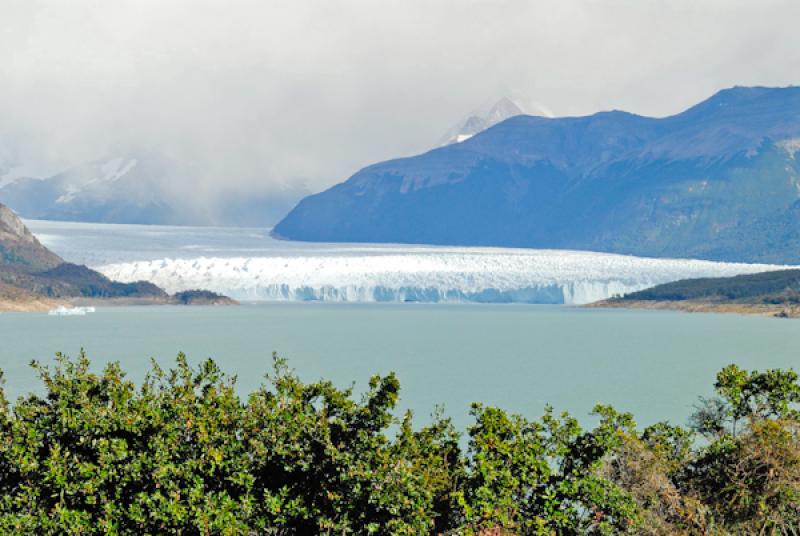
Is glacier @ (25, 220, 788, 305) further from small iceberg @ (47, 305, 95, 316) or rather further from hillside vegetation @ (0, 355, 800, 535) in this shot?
hillside vegetation @ (0, 355, 800, 535)

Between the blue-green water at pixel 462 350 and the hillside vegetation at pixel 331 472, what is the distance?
12.9 metres

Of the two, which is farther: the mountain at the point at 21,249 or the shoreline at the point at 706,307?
the mountain at the point at 21,249

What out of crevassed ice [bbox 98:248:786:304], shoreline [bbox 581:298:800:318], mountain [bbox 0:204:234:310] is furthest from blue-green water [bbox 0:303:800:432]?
mountain [bbox 0:204:234:310]

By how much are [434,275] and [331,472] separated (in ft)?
329

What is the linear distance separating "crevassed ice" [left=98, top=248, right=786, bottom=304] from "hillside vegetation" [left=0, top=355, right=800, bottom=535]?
97.0m

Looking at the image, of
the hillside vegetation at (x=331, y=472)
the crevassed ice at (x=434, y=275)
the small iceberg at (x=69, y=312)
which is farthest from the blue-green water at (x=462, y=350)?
the hillside vegetation at (x=331, y=472)

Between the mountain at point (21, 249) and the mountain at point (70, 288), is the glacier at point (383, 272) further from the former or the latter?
the mountain at point (21, 249)

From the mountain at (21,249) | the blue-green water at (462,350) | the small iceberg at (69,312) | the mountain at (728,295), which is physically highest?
the mountain at (21,249)

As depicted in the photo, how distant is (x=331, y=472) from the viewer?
16.4m

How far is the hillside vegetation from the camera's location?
15.5 m

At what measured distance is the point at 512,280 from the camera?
115812mm

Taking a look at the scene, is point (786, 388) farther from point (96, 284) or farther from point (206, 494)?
point (96, 284)

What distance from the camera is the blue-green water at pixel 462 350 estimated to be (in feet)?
153

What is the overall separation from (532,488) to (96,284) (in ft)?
429
